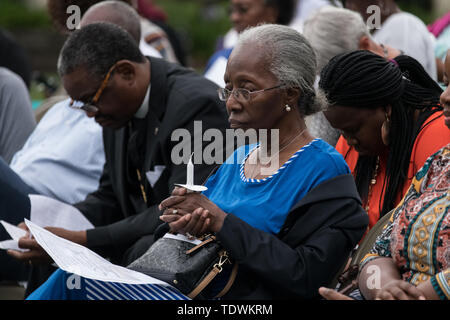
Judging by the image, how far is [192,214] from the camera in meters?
2.84

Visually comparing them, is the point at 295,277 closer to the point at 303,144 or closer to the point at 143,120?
the point at 303,144

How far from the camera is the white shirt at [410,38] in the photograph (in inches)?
208

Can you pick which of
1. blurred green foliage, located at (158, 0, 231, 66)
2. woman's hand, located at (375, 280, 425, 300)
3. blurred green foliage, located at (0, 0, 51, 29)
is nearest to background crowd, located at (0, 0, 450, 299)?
woman's hand, located at (375, 280, 425, 300)

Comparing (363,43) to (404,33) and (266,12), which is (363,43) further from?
(266,12)

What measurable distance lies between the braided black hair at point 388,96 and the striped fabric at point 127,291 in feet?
3.79

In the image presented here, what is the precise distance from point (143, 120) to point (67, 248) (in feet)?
4.04

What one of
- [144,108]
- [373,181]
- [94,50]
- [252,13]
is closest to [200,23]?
[252,13]

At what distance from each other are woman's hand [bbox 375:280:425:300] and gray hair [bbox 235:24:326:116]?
89 cm

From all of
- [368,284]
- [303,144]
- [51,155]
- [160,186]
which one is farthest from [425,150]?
[51,155]

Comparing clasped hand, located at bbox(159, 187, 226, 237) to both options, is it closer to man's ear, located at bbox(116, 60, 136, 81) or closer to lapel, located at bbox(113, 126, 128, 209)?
man's ear, located at bbox(116, 60, 136, 81)

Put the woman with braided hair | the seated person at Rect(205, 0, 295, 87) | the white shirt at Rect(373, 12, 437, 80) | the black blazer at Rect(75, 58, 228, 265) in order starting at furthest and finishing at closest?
the seated person at Rect(205, 0, 295, 87)
the white shirt at Rect(373, 12, 437, 80)
the black blazer at Rect(75, 58, 228, 265)
the woman with braided hair

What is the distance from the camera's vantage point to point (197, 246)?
2.90 meters

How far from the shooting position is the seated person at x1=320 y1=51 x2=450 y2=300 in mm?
2584

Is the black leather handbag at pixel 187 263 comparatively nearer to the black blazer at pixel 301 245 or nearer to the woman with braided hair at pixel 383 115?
the black blazer at pixel 301 245
